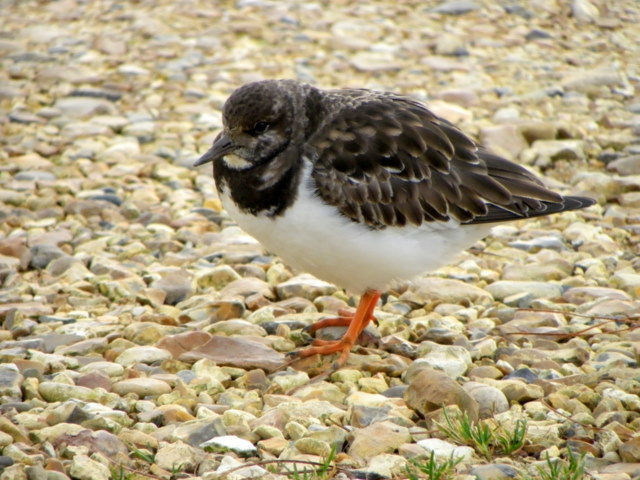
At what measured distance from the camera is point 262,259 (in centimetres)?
705

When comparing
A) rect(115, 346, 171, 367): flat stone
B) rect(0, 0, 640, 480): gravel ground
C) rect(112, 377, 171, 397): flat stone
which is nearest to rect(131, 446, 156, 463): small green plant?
rect(0, 0, 640, 480): gravel ground

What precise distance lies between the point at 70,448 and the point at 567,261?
403cm

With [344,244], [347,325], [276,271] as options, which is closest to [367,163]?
[344,244]

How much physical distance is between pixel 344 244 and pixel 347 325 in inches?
34.7

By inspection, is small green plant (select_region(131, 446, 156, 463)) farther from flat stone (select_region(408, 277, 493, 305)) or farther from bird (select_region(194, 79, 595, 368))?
flat stone (select_region(408, 277, 493, 305))

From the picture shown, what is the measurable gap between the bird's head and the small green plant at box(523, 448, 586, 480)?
2441 mm

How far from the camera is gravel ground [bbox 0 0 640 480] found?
452cm

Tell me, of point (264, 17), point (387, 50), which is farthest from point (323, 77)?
point (264, 17)

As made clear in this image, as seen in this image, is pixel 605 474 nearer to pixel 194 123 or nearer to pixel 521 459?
pixel 521 459

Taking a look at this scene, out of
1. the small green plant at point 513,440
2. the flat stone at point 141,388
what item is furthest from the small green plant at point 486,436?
the flat stone at point 141,388

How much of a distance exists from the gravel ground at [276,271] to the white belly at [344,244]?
52 cm

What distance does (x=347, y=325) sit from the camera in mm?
6039

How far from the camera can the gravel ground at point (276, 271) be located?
4.52 meters

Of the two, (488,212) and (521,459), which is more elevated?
(488,212)
